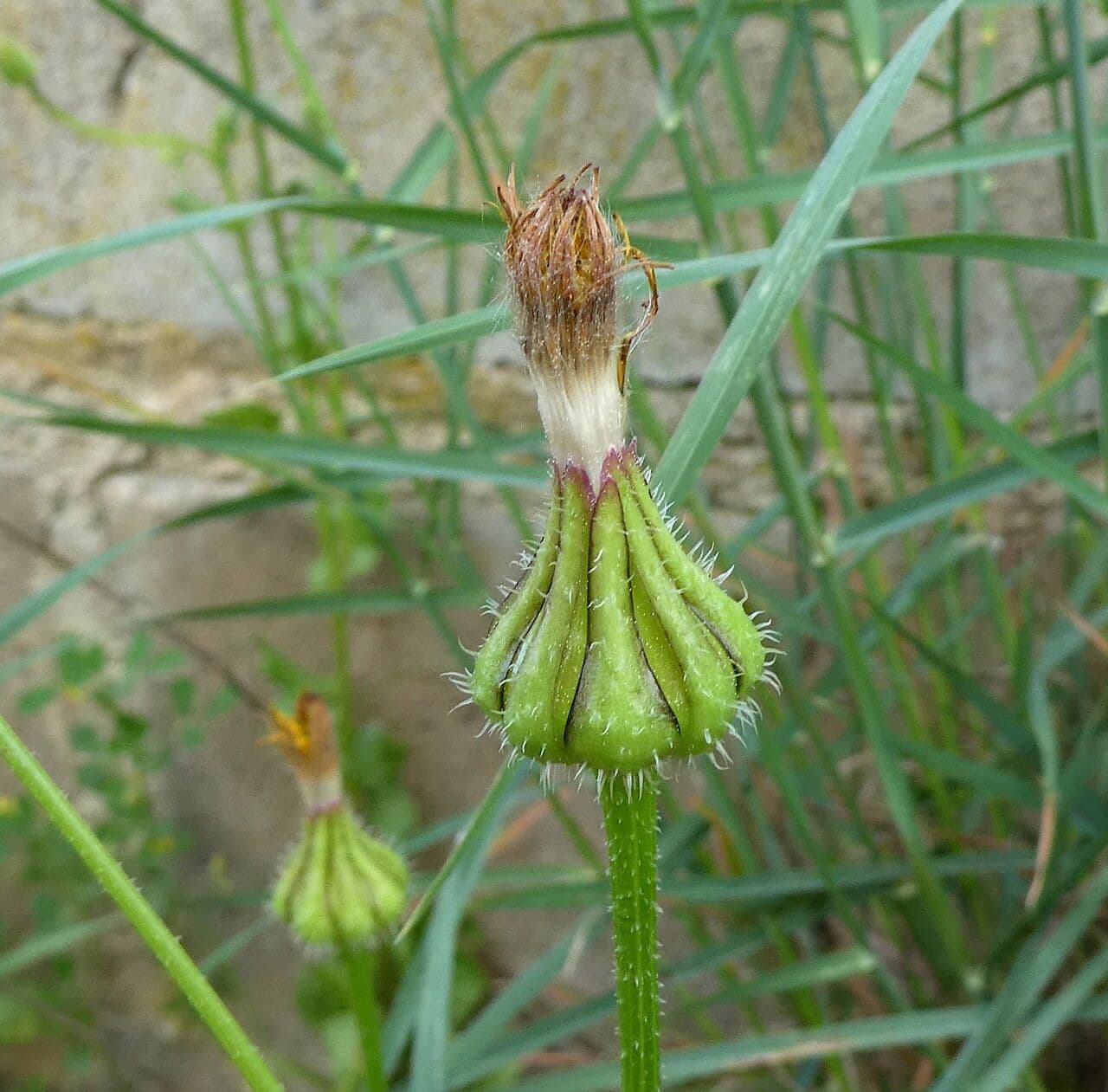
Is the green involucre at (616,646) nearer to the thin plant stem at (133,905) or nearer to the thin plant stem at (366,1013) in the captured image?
the thin plant stem at (133,905)

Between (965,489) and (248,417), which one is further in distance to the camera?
(248,417)

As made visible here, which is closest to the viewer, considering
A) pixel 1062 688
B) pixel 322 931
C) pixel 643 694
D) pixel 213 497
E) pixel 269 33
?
pixel 643 694

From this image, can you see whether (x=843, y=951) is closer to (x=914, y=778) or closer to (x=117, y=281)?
(x=914, y=778)

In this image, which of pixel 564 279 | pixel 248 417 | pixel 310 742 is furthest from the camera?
pixel 248 417

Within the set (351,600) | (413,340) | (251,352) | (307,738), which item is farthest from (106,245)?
(251,352)

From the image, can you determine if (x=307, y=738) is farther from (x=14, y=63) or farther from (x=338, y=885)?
(x=14, y=63)

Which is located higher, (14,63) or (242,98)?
(14,63)

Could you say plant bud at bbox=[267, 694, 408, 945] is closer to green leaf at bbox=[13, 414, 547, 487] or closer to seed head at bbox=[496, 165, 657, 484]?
green leaf at bbox=[13, 414, 547, 487]

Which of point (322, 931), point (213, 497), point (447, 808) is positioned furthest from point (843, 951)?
point (213, 497)
